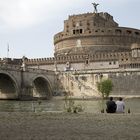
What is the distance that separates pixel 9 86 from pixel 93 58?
1306 cm

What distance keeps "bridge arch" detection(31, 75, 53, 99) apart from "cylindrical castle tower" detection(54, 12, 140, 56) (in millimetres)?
8557

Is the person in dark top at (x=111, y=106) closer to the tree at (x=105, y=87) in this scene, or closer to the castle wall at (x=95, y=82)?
the tree at (x=105, y=87)

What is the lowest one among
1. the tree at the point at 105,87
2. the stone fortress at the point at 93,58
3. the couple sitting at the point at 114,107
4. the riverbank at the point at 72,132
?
the riverbank at the point at 72,132

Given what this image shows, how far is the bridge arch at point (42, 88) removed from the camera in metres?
55.8

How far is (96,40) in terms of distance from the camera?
209 feet

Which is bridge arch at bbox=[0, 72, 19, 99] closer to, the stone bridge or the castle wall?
the stone bridge

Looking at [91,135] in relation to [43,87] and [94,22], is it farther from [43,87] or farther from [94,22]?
[94,22]

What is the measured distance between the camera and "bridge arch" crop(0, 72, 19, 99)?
49069 mm

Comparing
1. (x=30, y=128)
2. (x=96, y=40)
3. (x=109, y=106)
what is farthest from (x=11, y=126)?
(x=96, y=40)

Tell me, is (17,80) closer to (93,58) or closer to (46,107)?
(93,58)

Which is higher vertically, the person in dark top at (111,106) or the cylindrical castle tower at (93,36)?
the cylindrical castle tower at (93,36)

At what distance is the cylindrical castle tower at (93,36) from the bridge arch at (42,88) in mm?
8557

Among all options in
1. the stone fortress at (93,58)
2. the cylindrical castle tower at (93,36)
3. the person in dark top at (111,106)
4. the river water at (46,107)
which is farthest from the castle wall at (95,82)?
the person in dark top at (111,106)

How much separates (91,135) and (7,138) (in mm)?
1798
